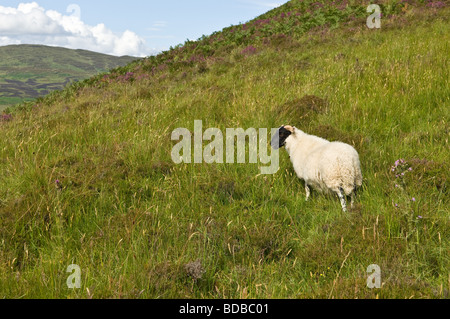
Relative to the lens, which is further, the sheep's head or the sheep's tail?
the sheep's head

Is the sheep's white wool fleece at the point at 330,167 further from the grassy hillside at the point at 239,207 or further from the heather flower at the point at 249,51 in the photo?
the heather flower at the point at 249,51

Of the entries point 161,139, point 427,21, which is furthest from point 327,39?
A: point 161,139

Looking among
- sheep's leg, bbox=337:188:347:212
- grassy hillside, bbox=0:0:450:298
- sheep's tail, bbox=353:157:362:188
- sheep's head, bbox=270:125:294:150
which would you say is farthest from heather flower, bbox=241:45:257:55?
sheep's leg, bbox=337:188:347:212

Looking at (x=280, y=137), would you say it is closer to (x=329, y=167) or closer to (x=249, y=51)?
(x=329, y=167)

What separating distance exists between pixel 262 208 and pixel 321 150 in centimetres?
117

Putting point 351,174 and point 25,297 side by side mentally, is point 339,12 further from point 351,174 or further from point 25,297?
point 25,297

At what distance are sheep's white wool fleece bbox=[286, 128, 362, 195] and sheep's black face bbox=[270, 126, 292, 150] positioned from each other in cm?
52

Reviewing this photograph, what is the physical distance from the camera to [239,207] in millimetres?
3734

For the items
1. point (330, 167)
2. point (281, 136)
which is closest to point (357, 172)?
point (330, 167)

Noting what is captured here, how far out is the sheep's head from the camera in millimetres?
4883

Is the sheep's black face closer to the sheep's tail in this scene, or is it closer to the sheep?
the sheep

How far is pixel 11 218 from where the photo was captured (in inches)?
129

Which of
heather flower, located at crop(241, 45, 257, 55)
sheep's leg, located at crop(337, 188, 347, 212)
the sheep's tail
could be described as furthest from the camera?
heather flower, located at crop(241, 45, 257, 55)

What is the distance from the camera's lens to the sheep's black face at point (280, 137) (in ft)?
16.0
